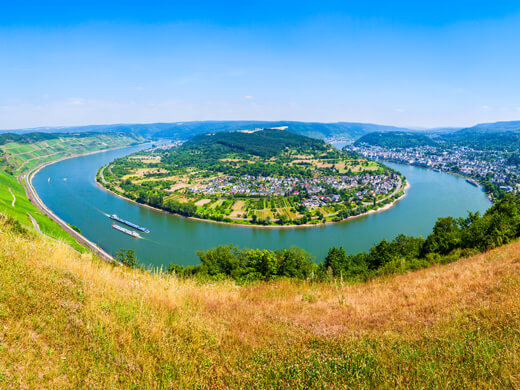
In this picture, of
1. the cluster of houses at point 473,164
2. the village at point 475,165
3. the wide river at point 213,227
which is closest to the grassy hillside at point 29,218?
the wide river at point 213,227

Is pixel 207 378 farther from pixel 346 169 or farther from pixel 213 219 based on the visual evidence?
pixel 346 169

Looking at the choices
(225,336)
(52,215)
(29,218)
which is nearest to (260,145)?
(52,215)

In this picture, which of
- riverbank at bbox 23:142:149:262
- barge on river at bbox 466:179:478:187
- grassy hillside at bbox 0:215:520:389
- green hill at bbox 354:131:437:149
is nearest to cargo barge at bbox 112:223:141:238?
riverbank at bbox 23:142:149:262

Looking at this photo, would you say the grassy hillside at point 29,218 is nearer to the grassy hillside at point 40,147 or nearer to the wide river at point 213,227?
the wide river at point 213,227

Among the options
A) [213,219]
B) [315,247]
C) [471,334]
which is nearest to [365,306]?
[471,334]

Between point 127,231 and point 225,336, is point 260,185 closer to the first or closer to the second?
point 127,231

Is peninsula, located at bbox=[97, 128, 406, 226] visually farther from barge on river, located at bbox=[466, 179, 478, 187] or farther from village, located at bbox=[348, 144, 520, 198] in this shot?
village, located at bbox=[348, 144, 520, 198]
